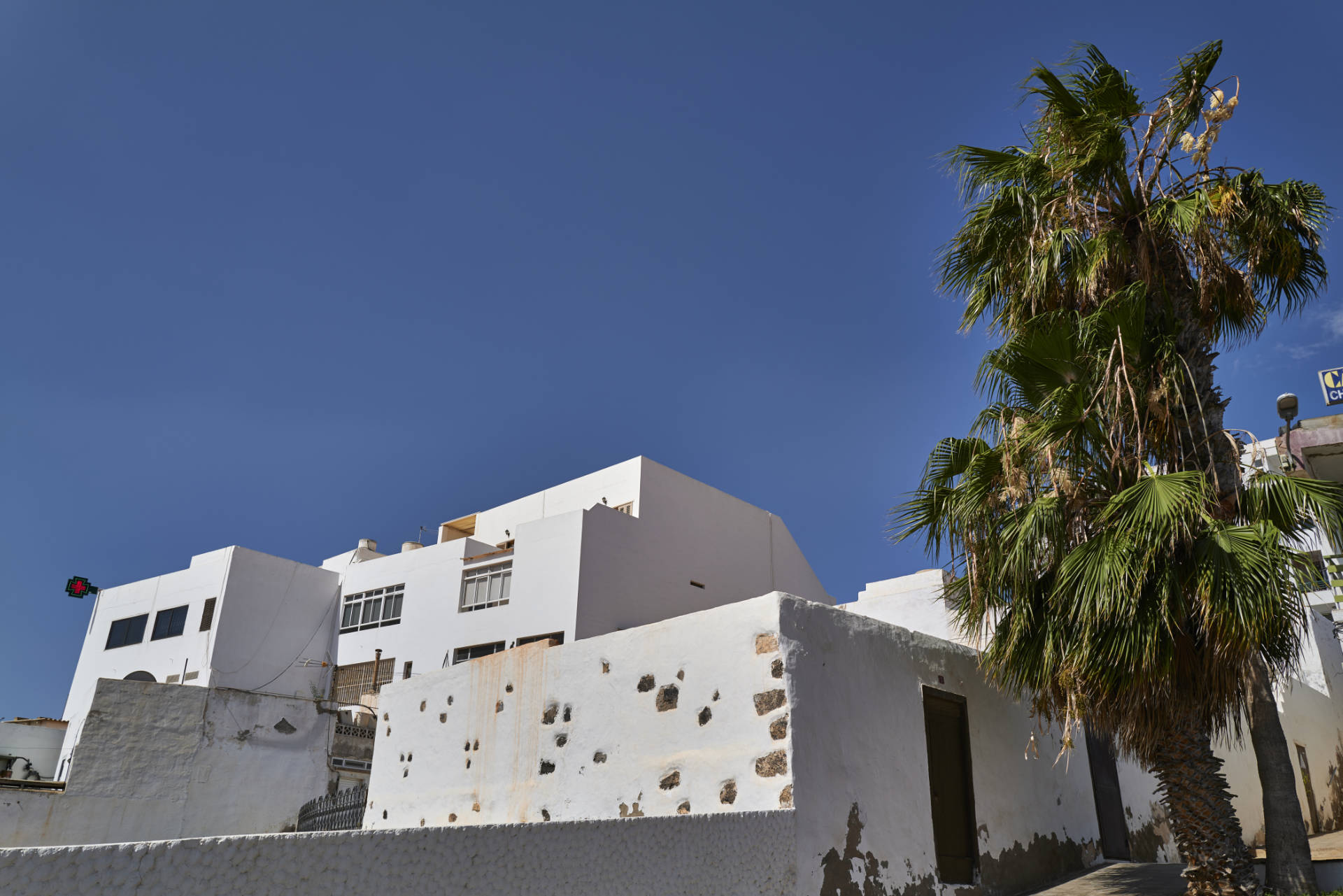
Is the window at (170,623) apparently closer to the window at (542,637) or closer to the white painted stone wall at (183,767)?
the window at (542,637)

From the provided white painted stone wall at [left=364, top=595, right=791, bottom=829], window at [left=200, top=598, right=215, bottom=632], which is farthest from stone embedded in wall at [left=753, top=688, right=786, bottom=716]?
window at [left=200, top=598, right=215, bottom=632]

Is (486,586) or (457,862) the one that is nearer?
(457,862)

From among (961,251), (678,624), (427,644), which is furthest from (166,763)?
(961,251)

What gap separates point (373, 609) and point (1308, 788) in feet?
86.5

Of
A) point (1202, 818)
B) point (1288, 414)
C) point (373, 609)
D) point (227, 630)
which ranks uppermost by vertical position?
point (373, 609)

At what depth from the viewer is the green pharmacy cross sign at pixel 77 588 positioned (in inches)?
1336

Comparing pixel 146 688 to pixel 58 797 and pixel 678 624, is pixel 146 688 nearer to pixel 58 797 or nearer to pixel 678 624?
pixel 58 797

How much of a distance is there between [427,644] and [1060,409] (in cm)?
2428

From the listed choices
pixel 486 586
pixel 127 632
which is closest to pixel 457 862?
pixel 486 586

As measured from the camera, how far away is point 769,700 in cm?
764

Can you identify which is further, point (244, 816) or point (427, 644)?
point (427, 644)

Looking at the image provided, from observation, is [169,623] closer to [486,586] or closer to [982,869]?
[486,586]

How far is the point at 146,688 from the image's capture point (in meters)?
19.3

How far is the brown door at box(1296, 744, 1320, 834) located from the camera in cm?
1667
